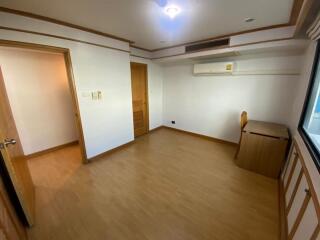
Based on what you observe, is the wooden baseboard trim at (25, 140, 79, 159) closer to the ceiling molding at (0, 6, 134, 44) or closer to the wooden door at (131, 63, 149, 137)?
the wooden door at (131, 63, 149, 137)

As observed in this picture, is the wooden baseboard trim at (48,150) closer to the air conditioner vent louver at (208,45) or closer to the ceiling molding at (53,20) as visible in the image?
the ceiling molding at (53,20)

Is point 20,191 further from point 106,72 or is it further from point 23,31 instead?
point 106,72

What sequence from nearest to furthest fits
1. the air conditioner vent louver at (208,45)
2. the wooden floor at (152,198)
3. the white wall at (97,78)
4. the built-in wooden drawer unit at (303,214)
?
the built-in wooden drawer unit at (303,214) < the wooden floor at (152,198) < the white wall at (97,78) < the air conditioner vent louver at (208,45)

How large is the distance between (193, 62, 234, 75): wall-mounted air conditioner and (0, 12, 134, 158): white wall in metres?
1.68

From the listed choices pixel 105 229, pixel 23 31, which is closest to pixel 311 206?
pixel 105 229

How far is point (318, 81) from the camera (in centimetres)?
168

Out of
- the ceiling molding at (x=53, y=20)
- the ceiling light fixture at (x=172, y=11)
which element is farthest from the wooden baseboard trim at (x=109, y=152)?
the ceiling light fixture at (x=172, y=11)

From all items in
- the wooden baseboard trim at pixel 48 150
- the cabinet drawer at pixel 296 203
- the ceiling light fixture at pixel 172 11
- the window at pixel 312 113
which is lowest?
the wooden baseboard trim at pixel 48 150

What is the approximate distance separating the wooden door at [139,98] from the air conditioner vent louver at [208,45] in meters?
1.32

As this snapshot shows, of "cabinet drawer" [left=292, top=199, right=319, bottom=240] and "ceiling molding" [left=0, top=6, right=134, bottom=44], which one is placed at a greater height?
"ceiling molding" [left=0, top=6, right=134, bottom=44]

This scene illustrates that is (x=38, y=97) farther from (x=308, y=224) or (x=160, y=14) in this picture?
(x=308, y=224)

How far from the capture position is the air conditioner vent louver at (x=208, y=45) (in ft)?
8.88

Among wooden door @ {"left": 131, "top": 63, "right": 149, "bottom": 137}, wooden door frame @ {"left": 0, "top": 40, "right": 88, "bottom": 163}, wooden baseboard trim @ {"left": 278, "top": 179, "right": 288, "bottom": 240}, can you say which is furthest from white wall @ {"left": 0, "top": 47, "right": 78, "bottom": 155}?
wooden baseboard trim @ {"left": 278, "top": 179, "right": 288, "bottom": 240}

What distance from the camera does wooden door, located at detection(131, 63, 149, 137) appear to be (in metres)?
3.80
